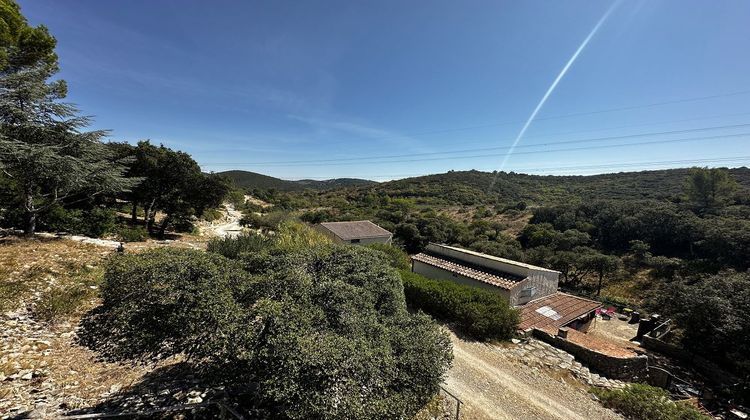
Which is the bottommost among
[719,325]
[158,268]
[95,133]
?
[719,325]

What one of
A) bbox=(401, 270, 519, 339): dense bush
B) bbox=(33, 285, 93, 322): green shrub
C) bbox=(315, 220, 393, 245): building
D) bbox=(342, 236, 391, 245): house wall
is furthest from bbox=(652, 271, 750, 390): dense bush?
bbox=(33, 285, 93, 322): green shrub

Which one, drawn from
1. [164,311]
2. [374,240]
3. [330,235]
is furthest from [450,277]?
[164,311]

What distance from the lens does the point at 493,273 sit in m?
14.7

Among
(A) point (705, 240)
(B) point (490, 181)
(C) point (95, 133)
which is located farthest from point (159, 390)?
(B) point (490, 181)

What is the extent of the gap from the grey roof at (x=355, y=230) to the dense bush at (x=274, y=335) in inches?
746

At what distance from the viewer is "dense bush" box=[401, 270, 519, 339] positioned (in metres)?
10.8

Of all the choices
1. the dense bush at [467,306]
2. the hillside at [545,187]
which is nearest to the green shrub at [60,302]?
the dense bush at [467,306]

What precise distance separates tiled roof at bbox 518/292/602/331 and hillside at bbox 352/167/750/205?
40.9 metres

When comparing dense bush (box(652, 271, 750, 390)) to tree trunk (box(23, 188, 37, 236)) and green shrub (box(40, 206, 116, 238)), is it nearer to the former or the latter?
tree trunk (box(23, 188, 37, 236))

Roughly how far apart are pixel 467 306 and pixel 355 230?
1559 cm

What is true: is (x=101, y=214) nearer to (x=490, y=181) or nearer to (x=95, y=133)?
(x=95, y=133)

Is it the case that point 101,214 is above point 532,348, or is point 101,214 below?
above

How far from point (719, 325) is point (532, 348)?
24.3 ft

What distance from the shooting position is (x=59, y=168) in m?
11.1
